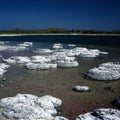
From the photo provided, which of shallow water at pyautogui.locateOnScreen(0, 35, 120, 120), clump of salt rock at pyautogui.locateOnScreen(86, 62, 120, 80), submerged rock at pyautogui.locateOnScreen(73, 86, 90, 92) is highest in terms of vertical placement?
clump of salt rock at pyautogui.locateOnScreen(86, 62, 120, 80)

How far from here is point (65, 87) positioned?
13.8m

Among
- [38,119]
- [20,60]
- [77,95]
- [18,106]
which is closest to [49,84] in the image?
[77,95]

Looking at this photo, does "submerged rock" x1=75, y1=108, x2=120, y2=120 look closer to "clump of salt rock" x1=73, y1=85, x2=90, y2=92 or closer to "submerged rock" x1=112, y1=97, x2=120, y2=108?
"submerged rock" x1=112, y1=97, x2=120, y2=108

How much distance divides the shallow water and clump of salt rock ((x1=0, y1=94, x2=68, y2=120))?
0.54 m

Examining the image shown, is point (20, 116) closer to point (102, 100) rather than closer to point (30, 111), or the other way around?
point (30, 111)

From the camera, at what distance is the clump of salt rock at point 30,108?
8.80m

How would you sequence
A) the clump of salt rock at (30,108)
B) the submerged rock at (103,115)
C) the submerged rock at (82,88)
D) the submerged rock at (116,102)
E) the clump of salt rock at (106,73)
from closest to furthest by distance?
the submerged rock at (103,115) < the clump of salt rock at (30,108) < the submerged rock at (116,102) < the submerged rock at (82,88) < the clump of salt rock at (106,73)

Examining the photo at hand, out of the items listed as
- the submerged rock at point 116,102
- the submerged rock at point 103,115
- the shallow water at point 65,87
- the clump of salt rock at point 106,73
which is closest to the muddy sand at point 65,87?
the shallow water at point 65,87

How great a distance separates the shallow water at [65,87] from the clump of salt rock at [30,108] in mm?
537

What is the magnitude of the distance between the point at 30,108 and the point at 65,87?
15.8ft

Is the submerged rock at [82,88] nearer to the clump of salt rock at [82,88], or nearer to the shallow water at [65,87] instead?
the clump of salt rock at [82,88]

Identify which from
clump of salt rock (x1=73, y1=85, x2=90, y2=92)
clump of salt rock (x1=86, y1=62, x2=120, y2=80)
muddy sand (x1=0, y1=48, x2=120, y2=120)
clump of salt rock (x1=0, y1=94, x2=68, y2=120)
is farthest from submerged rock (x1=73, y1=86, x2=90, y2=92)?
clump of salt rock (x1=0, y1=94, x2=68, y2=120)

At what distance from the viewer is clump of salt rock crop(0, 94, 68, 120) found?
28.9 ft

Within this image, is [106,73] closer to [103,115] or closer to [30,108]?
[103,115]
